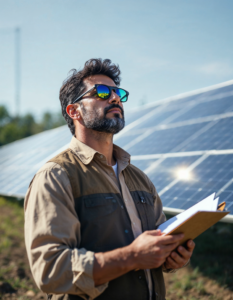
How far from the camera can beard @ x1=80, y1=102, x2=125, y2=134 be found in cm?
237

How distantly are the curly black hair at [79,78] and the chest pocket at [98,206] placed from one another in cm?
79

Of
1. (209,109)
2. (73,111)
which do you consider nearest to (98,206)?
(73,111)

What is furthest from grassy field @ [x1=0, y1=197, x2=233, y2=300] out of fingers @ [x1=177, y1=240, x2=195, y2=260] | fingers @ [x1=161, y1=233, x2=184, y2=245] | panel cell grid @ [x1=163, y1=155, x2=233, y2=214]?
fingers @ [x1=161, y1=233, x2=184, y2=245]

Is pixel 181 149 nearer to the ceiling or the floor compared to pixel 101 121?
nearer to the floor

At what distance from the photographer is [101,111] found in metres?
2.43

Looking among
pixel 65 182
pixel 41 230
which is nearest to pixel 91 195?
pixel 65 182

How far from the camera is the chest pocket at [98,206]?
1996mm

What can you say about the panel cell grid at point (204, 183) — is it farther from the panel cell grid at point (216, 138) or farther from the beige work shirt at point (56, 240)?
the beige work shirt at point (56, 240)

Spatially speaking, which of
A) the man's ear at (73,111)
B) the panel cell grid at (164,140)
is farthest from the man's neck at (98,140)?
the panel cell grid at (164,140)

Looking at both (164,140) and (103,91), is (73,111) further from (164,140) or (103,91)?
(164,140)

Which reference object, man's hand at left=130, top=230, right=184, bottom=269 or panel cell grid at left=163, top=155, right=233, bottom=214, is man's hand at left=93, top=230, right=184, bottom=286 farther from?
panel cell grid at left=163, top=155, right=233, bottom=214

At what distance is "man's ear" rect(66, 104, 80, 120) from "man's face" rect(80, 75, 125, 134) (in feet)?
0.23

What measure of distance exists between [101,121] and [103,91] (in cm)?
25

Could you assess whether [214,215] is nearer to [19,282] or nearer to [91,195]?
[91,195]
